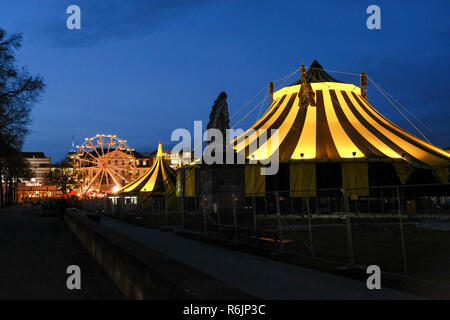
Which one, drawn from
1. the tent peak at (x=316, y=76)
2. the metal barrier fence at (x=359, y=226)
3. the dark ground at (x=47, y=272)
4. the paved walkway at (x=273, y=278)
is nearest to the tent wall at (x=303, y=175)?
the metal barrier fence at (x=359, y=226)

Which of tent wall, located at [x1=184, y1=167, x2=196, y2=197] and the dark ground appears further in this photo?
tent wall, located at [x1=184, y1=167, x2=196, y2=197]

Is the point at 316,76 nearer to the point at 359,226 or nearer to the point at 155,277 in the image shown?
the point at 359,226

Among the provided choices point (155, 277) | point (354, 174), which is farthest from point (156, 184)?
point (155, 277)

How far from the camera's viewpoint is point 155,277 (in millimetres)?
4738

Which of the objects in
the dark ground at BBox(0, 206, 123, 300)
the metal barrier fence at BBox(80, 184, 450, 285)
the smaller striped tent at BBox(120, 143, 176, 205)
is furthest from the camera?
the smaller striped tent at BBox(120, 143, 176, 205)

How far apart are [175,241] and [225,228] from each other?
66.9 inches

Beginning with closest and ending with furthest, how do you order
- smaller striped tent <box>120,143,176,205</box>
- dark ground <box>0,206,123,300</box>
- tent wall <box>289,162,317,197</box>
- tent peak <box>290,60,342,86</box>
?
dark ground <box>0,206,123,300</box> → tent wall <box>289,162,317,197</box> → tent peak <box>290,60,342,86</box> → smaller striped tent <box>120,143,176,205</box>

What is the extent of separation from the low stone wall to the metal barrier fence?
312cm

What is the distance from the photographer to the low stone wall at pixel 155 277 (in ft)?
13.1

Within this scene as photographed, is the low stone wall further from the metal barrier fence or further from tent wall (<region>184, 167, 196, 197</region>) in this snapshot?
tent wall (<region>184, 167, 196, 197</region>)

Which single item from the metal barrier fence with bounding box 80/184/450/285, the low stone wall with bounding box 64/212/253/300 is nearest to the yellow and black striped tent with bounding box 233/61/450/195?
the metal barrier fence with bounding box 80/184/450/285

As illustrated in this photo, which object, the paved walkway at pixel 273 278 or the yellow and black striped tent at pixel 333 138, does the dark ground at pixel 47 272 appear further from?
the yellow and black striped tent at pixel 333 138

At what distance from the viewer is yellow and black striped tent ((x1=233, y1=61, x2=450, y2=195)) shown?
23.2 m
